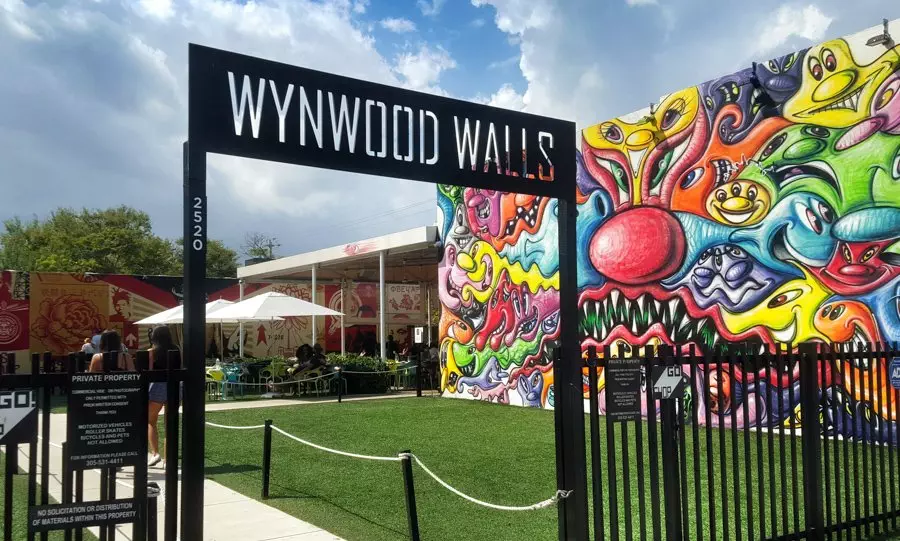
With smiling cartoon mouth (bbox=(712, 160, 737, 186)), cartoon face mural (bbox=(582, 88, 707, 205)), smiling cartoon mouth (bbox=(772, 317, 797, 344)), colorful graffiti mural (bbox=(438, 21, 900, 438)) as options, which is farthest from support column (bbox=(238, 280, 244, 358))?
smiling cartoon mouth (bbox=(772, 317, 797, 344))

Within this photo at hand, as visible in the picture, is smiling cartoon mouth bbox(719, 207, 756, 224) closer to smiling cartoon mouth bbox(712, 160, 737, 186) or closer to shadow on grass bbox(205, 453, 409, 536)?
smiling cartoon mouth bbox(712, 160, 737, 186)

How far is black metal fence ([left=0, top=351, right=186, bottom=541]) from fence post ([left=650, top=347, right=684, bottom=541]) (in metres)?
3.23

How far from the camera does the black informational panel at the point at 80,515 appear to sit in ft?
11.3

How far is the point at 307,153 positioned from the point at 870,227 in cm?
901

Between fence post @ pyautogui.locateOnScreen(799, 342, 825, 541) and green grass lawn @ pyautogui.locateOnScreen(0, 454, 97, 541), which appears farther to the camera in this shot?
green grass lawn @ pyautogui.locateOnScreen(0, 454, 97, 541)

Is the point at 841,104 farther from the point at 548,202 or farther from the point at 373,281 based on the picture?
the point at 373,281

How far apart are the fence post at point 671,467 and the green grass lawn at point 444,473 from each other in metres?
0.20

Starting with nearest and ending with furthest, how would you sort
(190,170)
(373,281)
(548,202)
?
(190,170)
(548,202)
(373,281)

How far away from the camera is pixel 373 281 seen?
120 ft

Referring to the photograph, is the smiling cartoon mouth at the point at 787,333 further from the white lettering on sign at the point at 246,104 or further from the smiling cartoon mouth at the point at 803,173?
the white lettering on sign at the point at 246,104

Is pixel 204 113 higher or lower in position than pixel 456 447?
higher

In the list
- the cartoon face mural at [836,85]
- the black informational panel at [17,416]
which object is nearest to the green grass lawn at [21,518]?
the black informational panel at [17,416]

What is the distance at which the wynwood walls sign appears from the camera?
394 centimetres

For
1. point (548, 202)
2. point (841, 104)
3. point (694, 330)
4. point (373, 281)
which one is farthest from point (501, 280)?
point (373, 281)
